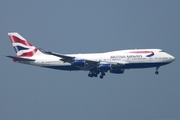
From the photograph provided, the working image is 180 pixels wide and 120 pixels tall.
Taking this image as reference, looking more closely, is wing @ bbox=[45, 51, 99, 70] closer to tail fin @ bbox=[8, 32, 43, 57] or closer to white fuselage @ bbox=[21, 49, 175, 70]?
white fuselage @ bbox=[21, 49, 175, 70]

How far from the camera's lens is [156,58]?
8312cm

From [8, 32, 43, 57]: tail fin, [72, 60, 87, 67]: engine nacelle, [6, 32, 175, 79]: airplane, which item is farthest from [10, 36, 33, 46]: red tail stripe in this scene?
[72, 60, 87, 67]: engine nacelle

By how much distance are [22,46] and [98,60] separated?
1811 centimetres

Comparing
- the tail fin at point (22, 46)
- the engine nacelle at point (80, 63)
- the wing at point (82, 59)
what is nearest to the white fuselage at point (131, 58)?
the wing at point (82, 59)

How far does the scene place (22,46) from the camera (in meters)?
95.1

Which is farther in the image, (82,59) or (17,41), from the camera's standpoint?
(17,41)

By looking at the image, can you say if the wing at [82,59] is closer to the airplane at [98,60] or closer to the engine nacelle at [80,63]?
the airplane at [98,60]

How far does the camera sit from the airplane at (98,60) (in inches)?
3275

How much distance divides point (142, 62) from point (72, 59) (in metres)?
13.4

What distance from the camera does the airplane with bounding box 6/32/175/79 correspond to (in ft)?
273

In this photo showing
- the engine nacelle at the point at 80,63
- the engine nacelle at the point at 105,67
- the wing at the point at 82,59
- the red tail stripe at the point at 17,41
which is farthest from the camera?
the red tail stripe at the point at 17,41

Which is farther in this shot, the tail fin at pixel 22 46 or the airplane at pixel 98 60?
the tail fin at pixel 22 46

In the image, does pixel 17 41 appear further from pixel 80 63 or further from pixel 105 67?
pixel 105 67

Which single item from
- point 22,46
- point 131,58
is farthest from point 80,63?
point 22,46
